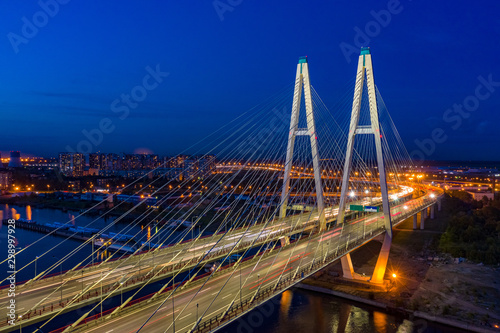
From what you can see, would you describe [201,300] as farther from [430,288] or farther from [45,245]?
[45,245]

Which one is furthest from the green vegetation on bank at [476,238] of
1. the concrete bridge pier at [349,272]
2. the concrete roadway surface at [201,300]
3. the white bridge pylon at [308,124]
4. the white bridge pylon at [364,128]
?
the concrete roadway surface at [201,300]

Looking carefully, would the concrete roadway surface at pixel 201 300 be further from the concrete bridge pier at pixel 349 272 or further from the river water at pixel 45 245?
the concrete bridge pier at pixel 349 272

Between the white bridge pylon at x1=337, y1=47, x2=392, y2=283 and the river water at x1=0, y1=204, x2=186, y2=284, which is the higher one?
the white bridge pylon at x1=337, y1=47, x2=392, y2=283

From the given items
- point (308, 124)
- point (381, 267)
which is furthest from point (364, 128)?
point (381, 267)

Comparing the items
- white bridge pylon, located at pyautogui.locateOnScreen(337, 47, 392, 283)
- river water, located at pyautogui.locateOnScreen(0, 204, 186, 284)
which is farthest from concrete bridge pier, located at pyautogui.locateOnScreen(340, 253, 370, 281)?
river water, located at pyautogui.locateOnScreen(0, 204, 186, 284)

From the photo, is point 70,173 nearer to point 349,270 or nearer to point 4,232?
point 4,232

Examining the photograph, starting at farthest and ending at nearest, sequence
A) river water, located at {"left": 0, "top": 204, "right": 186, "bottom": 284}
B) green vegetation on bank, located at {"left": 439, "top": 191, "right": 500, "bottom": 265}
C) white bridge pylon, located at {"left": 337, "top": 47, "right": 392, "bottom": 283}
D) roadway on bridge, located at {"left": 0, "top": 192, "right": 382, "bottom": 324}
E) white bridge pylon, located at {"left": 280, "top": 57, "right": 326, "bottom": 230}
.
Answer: green vegetation on bank, located at {"left": 439, "top": 191, "right": 500, "bottom": 265} → river water, located at {"left": 0, "top": 204, "right": 186, "bottom": 284} → white bridge pylon, located at {"left": 337, "top": 47, "right": 392, "bottom": 283} → white bridge pylon, located at {"left": 280, "top": 57, "right": 326, "bottom": 230} → roadway on bridge, located at {"left": 0, "top": 192, "right": 382, "bottom": 324}

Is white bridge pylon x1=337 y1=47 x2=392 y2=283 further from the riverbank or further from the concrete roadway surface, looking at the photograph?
the concrete roadway surface

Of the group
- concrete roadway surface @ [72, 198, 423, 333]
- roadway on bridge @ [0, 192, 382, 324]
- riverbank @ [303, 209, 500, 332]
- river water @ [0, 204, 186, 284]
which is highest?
roadway on bridge @ [0, 192, 382, 324]

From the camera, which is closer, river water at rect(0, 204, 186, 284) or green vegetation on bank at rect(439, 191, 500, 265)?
river water at rect(0, 204, 186, 284)

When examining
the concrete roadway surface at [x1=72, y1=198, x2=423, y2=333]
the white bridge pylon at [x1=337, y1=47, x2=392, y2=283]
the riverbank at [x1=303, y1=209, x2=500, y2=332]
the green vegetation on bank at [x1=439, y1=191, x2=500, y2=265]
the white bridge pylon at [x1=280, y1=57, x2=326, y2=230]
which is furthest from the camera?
the green vegetation on bank at [x1=439, y1=191, x2=500, y2=265]
